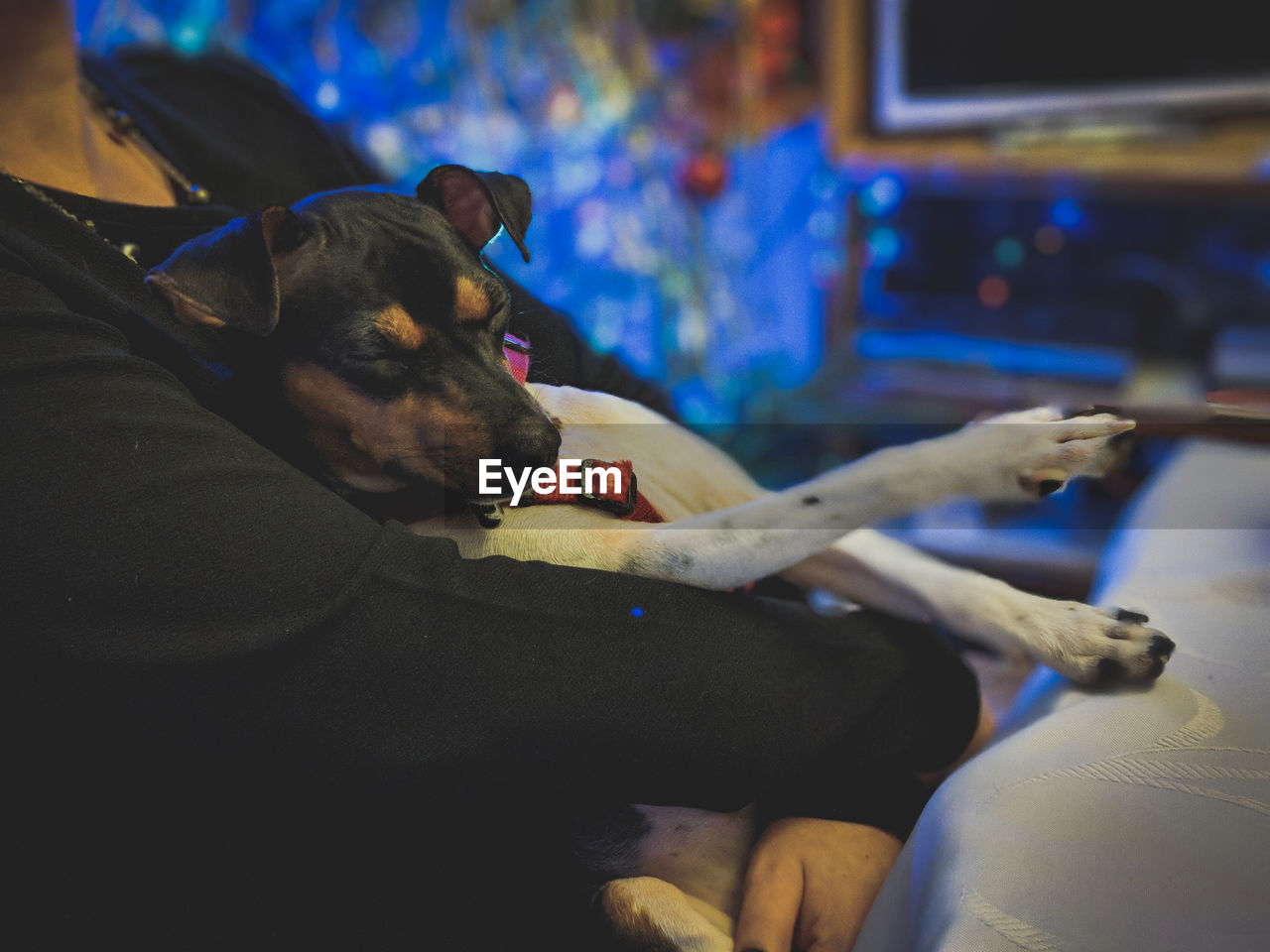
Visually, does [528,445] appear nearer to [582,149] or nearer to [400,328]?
[400,328]

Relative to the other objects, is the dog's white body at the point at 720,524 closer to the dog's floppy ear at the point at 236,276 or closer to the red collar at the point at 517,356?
the red collar at the point at 517,356

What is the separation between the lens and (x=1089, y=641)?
57cm

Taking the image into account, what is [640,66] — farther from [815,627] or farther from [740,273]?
[815,627]

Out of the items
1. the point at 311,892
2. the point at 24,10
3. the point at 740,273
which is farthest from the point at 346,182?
the point at 740,273

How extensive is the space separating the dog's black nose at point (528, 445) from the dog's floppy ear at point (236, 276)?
0.44ft

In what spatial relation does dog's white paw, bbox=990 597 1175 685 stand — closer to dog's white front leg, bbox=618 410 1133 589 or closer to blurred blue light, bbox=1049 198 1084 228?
dog's white front leg, bbox=618 410 1133 589

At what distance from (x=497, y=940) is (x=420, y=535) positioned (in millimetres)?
261

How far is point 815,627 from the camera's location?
61 centimetres

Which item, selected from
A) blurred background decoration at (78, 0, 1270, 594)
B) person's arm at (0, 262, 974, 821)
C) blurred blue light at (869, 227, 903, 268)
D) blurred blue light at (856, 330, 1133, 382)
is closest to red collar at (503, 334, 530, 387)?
person's arm at (0, 262, 974, 821)

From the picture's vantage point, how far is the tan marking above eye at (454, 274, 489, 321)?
483 mm

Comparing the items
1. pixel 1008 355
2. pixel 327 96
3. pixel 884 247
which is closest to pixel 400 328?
pixel 327 96

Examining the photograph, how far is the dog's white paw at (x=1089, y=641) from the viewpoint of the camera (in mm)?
544

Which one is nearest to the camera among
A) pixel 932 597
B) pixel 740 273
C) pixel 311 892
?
pixel 311 892

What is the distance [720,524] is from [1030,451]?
0.60ft
